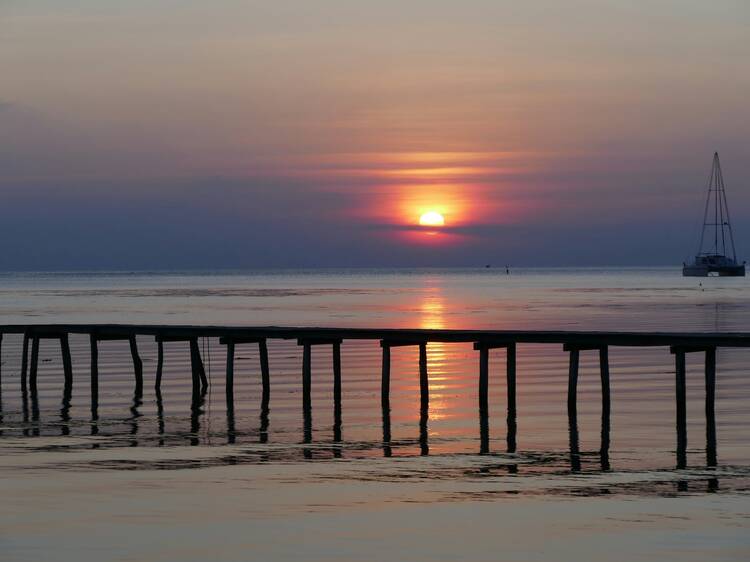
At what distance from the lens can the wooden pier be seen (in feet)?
84.7

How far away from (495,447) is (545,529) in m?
6.69

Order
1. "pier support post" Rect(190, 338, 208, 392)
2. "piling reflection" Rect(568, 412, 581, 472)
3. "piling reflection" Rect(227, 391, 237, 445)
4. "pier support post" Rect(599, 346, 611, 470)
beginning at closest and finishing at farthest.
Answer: "piling reflection" Rect(568, 412, 581, 472)
"pier support post" Rect(599, 346, 611, 470)
"piling reflection" Rect(227, 391, 237, 445)
"pier support post" Rect(190, 338, 208, 392)

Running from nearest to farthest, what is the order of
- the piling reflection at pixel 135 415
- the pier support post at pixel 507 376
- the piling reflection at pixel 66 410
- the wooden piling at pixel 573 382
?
the piling reflection at pixel 135 415
the piling reflection at pixel 66 410
the wooden piling at pixel 573 382
the pier support post at pixel 507 376

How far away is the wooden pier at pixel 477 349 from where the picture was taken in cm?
2581

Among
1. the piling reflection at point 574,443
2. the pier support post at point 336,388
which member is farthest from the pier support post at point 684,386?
the pier support post at point 336,388

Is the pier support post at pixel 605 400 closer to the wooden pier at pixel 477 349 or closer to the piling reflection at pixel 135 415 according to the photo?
the wooden pier at pixel 477 349

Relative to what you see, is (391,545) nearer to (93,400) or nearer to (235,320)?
(93,400)

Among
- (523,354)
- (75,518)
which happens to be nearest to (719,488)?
(75,518)

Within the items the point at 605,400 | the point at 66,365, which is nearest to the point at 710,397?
the point at 605,400

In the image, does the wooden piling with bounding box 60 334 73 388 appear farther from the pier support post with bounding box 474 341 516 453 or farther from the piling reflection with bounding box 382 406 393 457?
the pier support post with bounding box 474 341 516 453

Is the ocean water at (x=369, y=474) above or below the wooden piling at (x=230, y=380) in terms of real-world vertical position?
below

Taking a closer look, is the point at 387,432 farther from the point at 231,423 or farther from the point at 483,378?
the point at 483,378

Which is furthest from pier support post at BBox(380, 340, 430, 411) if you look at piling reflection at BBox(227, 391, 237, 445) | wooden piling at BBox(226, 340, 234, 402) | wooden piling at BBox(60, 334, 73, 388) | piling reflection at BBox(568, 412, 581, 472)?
wooden piling at BBox(60, 334, 73, 388)

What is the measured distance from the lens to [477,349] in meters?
29.7
